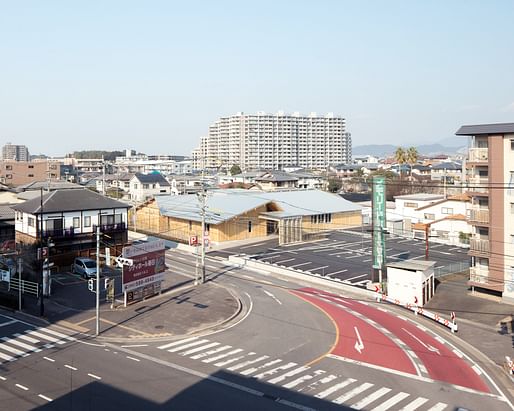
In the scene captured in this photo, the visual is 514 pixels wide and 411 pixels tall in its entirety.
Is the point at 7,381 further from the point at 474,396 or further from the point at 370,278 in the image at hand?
the point at 370,278

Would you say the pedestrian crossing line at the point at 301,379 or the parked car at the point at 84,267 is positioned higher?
the parked car at the point at 84,267

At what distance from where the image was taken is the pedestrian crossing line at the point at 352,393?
18.7 meters

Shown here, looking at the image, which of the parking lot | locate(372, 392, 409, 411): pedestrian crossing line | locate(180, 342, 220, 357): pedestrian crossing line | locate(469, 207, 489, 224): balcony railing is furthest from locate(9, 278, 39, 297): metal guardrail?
locate(469, 207, 489, 224): balcony railing

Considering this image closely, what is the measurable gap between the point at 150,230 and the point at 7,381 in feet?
140

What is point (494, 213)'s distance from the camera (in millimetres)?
32656

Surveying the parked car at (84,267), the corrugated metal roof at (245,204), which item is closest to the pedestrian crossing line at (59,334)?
the parked car at (84,267)

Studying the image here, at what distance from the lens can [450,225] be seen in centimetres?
5628

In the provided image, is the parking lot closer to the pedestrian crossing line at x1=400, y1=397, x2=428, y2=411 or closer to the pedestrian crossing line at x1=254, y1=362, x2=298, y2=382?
the pedestrian crossing line at x1=254, y1=362, x2=298, y2=382

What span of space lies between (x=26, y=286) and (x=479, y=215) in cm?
3193

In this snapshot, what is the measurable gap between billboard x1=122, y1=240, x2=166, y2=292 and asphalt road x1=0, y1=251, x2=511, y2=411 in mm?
5906

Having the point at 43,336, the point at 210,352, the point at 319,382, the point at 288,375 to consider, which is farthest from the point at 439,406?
the point at 43,336

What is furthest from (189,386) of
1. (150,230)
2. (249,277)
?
(150,230)

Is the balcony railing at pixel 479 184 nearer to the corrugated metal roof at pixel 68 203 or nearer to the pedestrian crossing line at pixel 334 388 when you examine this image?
the pedestrian crossing line at pixel 334 388

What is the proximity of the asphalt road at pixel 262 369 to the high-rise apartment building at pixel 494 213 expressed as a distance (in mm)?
6854
